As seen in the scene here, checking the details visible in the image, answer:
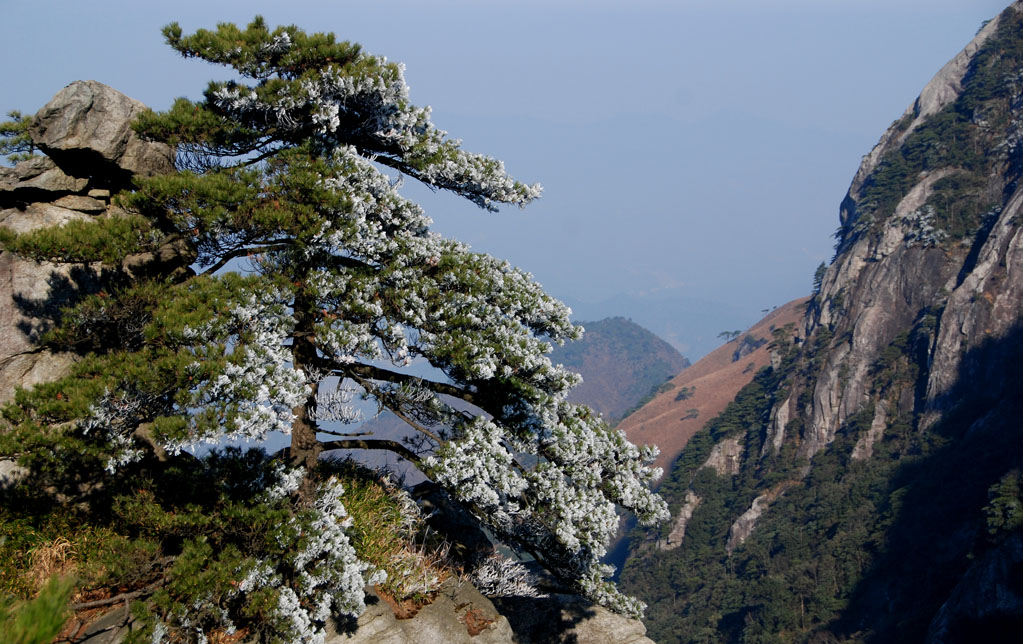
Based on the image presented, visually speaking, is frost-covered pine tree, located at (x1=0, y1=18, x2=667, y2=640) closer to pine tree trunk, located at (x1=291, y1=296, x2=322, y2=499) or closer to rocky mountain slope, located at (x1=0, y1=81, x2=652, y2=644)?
pine tree trunk, located at (x1=291, y1=296, x2=322, y2=499)

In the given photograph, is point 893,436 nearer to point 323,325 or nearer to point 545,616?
point 545,616

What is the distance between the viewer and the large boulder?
1130cm

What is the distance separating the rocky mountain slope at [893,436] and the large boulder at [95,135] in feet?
252

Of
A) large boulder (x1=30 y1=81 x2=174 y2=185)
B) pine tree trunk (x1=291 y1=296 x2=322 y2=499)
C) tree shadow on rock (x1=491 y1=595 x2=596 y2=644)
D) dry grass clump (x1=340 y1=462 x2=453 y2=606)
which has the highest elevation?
large boulder (x1=30 y1=81 x2=174 y2=185)

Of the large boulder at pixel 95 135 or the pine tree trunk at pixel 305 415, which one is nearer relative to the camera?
the pine tree trunk at pixel 305 415

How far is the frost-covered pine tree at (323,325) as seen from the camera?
338 inches

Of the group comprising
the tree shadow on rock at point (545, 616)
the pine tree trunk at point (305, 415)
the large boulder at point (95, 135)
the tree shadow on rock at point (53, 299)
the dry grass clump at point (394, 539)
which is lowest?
the tree shadow on rock at point (545, 616)

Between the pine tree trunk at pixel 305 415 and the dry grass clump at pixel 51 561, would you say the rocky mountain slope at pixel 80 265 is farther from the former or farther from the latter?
the pine tree trunk at pixel 305 415

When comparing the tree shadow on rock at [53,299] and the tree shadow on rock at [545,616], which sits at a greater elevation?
the tree shadow on rock at [53,299]

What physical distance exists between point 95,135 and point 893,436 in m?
125

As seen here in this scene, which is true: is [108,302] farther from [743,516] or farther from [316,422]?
[743,516]

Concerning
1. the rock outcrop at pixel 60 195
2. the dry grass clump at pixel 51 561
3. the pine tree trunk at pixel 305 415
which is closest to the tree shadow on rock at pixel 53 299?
the rock outcrop at pixel 60 195

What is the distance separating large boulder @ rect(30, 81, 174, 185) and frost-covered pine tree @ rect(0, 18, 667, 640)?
107cm

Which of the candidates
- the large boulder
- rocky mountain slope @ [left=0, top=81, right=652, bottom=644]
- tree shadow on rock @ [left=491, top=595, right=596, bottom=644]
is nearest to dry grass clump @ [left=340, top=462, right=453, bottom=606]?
rocky mountain slope @ [left=0, top=81, right=652, bottom=644]
